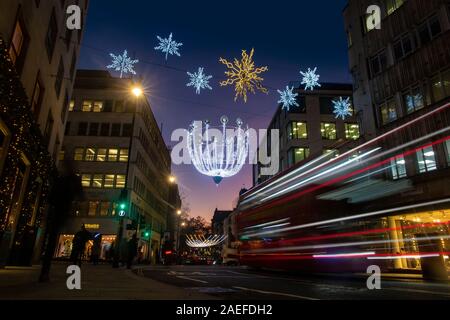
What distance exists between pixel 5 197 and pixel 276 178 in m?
11.0

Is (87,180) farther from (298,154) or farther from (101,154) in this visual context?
(298,154)

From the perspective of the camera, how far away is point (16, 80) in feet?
37.3

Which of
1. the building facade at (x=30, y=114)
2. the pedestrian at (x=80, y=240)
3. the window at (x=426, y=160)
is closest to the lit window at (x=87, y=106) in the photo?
the building facade at (x=30, y=114)

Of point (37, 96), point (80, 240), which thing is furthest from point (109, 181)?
point (80, 240)

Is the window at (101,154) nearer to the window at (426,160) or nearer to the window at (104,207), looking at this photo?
the window at (104,207)

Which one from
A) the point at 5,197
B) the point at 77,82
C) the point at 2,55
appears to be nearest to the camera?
the point at 2,55

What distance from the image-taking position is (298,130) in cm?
4659

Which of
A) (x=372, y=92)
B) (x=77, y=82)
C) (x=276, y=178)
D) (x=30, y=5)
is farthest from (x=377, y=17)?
(x=77, y=82)

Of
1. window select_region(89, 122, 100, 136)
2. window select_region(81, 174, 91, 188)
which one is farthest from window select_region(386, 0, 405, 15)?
window select_region(81, 174, 91, 188)

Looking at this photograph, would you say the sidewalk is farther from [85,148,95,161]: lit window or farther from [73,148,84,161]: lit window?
[73,148,84,161]: lit window

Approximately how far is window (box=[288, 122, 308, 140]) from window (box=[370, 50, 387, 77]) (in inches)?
867

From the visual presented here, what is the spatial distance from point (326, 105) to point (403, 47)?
25.7 m

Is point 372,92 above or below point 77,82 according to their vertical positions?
below
